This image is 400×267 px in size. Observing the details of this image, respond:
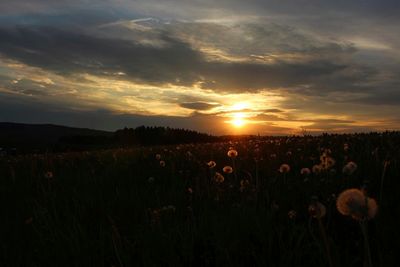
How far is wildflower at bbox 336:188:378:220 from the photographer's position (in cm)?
223

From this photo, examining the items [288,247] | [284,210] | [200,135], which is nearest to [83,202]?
[284,210]

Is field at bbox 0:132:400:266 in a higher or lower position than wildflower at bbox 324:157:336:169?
lower

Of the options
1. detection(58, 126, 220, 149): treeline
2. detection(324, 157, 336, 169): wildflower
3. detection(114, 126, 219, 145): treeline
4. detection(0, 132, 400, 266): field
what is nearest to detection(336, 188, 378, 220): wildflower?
detection(0, 132, 400, 266): field

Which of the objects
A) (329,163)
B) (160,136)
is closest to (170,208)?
(329,163)

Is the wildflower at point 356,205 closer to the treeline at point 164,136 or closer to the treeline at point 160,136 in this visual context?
the treeline at point 160,136

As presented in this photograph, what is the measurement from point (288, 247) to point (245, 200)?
4.12 feet

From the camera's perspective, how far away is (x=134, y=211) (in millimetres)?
5414

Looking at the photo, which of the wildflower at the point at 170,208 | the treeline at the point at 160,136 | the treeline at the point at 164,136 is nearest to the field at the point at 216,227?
the wildflower at the point at 170,208

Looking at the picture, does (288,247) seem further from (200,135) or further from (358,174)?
(200,135)

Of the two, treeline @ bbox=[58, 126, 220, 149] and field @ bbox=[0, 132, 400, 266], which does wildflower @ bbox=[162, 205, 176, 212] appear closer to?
field @ bbox=[0, 132, 400, 266]

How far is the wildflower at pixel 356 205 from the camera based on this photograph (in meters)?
2.23

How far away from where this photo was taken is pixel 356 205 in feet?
7.41

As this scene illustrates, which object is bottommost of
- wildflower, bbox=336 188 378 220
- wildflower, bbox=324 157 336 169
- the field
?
the field

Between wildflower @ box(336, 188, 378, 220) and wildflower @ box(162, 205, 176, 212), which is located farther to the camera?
wildflower @ box(162, 205, 176, 212)
